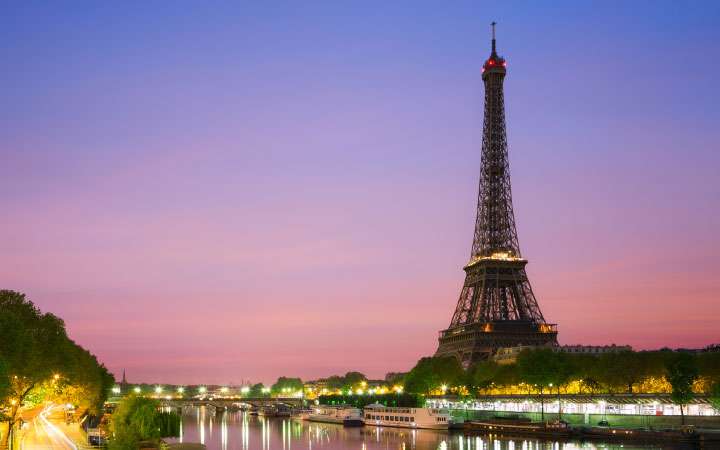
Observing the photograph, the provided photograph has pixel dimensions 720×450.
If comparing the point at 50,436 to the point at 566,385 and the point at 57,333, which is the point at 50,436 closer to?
the point at 57,333

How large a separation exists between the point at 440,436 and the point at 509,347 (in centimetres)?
5211

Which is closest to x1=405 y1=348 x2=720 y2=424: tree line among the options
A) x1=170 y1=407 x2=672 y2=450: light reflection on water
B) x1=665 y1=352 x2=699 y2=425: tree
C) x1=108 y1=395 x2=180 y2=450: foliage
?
x1=665 y1=352 x2=699 y2=425: tree

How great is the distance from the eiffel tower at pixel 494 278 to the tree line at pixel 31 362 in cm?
8114

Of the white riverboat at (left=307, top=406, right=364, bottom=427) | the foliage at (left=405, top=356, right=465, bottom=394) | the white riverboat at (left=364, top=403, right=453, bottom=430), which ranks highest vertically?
the foliage at (left=405, top=356, right=465, bottom=394)

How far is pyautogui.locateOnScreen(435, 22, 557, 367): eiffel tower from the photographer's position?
15650cm

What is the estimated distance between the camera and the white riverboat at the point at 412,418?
120938 mm

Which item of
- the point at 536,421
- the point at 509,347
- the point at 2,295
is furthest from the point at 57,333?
the point at 509,347

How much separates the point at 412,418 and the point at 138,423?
64.0m

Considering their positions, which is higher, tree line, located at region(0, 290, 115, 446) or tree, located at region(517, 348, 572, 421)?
tree line, located at region(0, 290, 115, 446)

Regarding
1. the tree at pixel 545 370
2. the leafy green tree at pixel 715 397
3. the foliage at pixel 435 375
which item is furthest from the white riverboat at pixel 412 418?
the leafy green tree at pixel 715 397

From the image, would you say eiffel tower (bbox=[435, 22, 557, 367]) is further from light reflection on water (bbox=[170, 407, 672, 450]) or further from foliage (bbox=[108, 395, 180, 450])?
foliage (bbox=[108, 395, 180, 450])

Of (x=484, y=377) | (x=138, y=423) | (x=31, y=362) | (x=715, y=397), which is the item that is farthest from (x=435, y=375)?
(x=31, y=362)

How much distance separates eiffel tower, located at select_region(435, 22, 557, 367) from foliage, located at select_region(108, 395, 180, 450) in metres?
91.6

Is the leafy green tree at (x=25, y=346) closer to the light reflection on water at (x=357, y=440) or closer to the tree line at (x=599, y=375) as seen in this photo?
the light reflection on water at (x=357, y=440)
